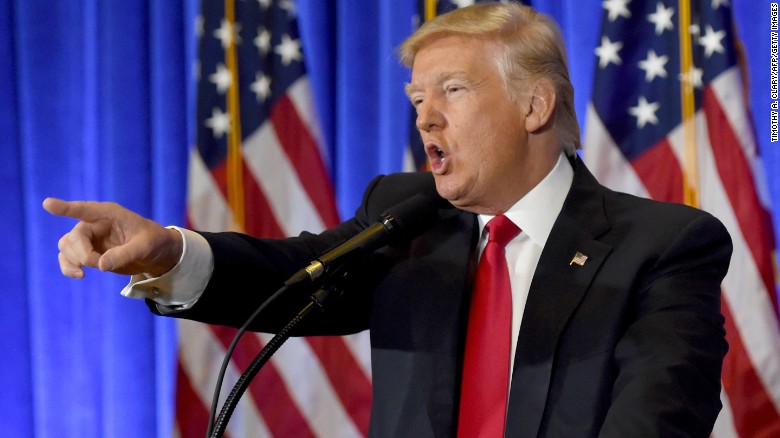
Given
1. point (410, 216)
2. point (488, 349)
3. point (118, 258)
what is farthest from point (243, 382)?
point (488, 349)

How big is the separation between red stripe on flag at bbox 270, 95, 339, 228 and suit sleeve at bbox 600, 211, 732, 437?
1.51 meters

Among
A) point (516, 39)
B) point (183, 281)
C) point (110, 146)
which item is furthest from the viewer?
point (110, 146)

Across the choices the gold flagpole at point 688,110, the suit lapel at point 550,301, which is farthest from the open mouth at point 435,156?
the gold flagpole at point 688,110

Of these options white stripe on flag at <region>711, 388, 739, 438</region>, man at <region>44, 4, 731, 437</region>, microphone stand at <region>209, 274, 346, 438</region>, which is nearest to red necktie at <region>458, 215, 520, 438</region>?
man at <region>44, 4, 731, 437</region>

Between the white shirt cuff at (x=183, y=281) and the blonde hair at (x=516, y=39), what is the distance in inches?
23.0

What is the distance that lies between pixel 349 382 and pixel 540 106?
139cm

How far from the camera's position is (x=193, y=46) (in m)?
3.04

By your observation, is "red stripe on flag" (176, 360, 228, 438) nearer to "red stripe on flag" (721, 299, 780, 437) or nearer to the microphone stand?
"red stripe on flag" (721, 299, 780, 437)

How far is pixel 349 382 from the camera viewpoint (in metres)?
2.83

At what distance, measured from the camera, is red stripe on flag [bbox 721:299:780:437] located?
245cm

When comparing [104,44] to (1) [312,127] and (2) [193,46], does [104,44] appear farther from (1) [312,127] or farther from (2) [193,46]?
(1) [312,127]

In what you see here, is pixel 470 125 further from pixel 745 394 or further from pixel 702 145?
pixel 745 394

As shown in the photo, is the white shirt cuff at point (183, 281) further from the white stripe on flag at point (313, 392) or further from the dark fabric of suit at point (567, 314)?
the white stripe on flag at point (313, 392)

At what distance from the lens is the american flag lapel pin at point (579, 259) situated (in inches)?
59.8
